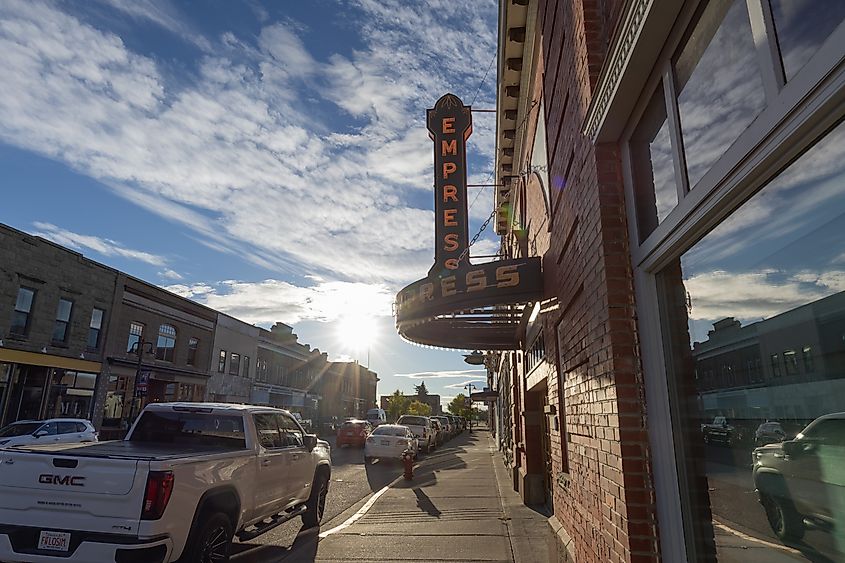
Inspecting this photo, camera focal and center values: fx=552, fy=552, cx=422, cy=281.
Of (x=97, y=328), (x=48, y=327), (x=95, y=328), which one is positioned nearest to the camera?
(x=48, y=327)

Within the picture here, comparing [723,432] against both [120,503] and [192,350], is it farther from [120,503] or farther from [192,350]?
[192,350]

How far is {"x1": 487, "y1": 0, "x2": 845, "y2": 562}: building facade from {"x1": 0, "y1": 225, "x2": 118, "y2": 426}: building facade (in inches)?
889

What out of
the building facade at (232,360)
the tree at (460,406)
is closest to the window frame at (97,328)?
the building facade at (232,360)

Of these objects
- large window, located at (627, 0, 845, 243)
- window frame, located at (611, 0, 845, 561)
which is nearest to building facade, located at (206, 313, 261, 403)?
window frame, located at (611, 0, 845, 561)

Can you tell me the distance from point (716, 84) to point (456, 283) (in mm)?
5494

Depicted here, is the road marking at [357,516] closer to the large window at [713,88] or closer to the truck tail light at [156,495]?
the truck tail light at [156,495]

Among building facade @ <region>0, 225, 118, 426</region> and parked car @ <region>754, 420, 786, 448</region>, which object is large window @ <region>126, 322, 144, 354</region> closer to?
building facade @ <region>0, 225, 118, 426</region>

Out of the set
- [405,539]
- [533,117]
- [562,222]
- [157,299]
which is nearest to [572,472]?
[562,222]

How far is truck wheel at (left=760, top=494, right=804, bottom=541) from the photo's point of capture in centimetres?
207

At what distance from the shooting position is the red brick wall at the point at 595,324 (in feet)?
10.7

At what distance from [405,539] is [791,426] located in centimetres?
666

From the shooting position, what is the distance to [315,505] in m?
8.69

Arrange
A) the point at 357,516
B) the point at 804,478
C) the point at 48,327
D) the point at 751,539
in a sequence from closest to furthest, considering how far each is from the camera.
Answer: the point at 804,478, the point at 751,539, the point at 357,516, the point at 48,327

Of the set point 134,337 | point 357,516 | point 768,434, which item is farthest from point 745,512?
point 134,337
